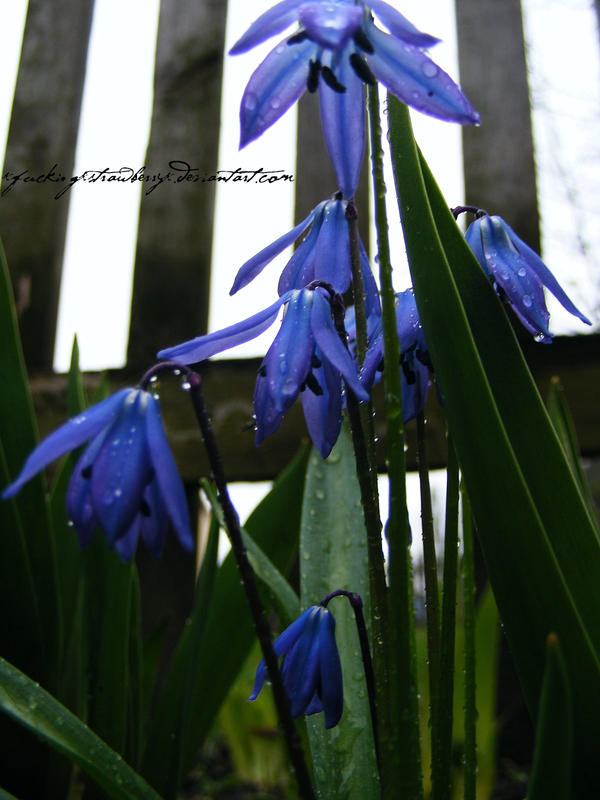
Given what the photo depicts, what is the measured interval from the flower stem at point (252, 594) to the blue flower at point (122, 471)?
0.03 m

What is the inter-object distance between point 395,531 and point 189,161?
68.4 inches

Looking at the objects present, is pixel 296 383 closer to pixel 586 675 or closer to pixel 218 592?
pixel 586 675

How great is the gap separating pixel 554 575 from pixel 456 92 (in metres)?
0.37

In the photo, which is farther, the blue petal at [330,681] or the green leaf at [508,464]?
the blue petal at [330,681]

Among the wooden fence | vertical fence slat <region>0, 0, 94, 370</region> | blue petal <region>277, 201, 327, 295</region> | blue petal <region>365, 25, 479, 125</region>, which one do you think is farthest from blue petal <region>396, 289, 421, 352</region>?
vertical fence slat <region>0, 0, 94, 370</region>

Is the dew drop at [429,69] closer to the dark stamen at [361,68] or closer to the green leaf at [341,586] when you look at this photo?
the dark stamen at [361,68]

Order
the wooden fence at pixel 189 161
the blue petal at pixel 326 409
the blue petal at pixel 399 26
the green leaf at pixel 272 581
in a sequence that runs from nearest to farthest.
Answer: the blue petal at pixel 399 26 → the blue petal at pixel 326 409 → the green leaf at pixel 272 581 → the wooden fence at pixel 189 161

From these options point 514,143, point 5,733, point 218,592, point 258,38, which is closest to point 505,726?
point 218,592

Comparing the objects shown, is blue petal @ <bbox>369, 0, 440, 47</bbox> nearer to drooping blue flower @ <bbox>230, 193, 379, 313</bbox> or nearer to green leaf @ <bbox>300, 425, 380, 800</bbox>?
drooping blue flower @ <bbox>230, 193, 379, 313</bbox>

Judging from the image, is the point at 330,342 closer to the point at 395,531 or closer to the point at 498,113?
the point at 395,531

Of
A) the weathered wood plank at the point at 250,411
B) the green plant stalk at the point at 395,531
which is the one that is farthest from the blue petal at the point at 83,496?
the weathered wood plank at the point at 250,411

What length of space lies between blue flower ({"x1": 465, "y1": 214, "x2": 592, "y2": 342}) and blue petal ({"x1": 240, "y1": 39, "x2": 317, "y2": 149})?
0.25 meters

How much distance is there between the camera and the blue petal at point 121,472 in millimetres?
509

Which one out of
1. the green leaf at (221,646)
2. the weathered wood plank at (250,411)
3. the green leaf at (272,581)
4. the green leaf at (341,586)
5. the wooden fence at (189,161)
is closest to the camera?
the green leaf at (341,586)
